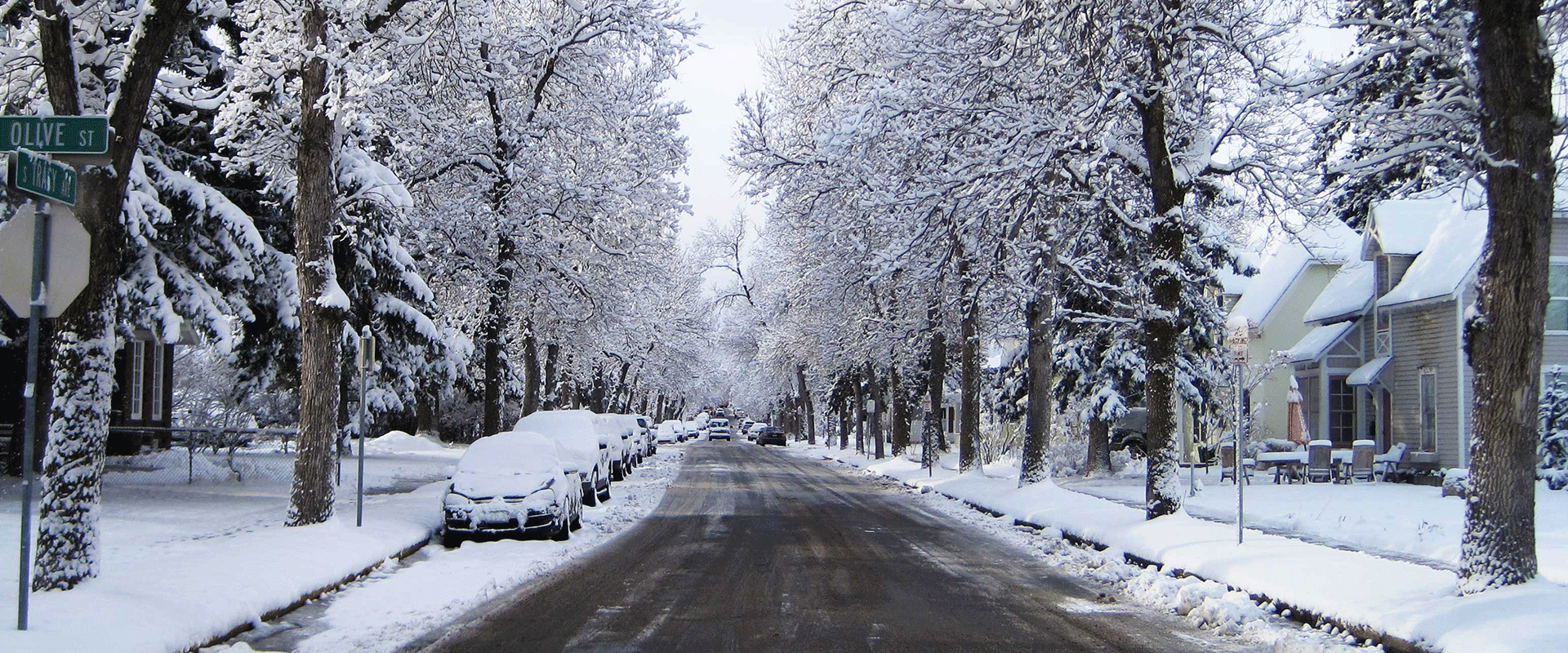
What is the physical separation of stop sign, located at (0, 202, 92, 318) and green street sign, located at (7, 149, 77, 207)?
207 mm

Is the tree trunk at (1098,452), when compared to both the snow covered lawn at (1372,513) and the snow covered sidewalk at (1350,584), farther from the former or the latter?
the snow covered sidewalk at (1350,584)

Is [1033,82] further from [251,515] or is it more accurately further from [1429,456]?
[1429,456]

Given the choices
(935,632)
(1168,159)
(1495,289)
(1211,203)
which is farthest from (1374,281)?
(935,632)

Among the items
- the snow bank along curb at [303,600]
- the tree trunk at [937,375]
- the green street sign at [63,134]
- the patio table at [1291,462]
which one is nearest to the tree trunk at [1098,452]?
the patio table at [1291,462]

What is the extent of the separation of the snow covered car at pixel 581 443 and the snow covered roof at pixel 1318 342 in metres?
20.0

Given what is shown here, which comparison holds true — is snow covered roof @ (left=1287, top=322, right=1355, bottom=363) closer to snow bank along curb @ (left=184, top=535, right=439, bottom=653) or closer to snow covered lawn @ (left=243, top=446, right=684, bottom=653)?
snow covered lawn @ (left=243, top=446, right=684, bottom=653)

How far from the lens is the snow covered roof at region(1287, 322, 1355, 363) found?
32.6m

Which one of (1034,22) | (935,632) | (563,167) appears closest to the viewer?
(935,632)

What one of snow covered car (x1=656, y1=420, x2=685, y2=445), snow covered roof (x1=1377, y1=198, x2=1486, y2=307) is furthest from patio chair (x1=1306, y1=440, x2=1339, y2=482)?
snow covered car (x1=656, y1=420, x2=685, y2=445)

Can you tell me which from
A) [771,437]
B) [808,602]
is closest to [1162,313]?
[808,602]

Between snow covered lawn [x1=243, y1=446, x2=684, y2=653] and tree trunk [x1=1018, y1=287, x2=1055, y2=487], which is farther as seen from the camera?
tree trunk [x1=1018, y1=287, x2=1055, y2=487]

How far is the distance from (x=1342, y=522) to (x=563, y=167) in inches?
672

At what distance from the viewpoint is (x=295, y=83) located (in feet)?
48.5

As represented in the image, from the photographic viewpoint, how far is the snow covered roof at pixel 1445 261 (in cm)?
2684
